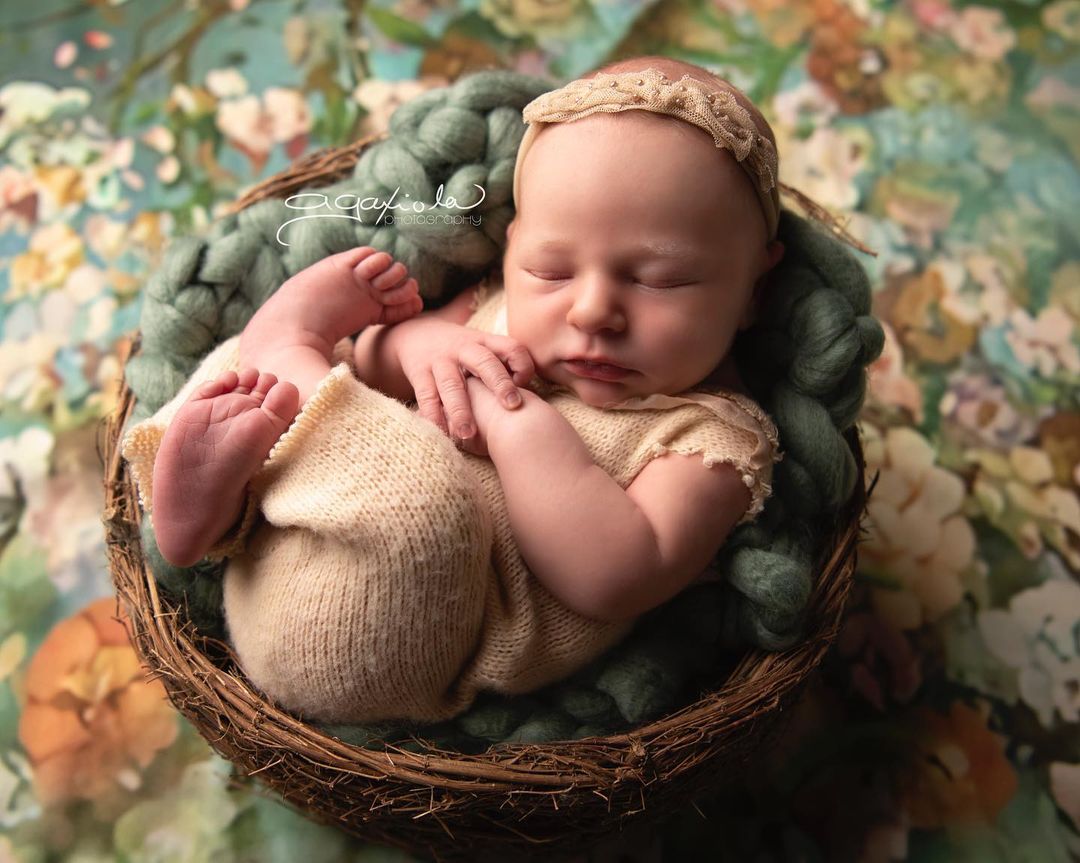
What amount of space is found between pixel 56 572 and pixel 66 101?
939 mm

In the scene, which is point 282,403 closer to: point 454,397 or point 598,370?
point 454,397

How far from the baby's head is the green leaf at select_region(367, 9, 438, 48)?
0.95 m

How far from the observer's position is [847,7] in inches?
78.7

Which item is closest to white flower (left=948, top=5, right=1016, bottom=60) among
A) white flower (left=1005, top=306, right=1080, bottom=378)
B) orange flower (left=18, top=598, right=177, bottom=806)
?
white flower (left=1005, top=306, right=1080, bottom=378)

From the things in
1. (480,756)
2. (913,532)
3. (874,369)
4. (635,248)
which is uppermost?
(635,248)

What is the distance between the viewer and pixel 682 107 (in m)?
1.05

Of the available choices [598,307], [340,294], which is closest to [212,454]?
[340,294]

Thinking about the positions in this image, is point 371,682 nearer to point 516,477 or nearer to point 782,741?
point 516,477

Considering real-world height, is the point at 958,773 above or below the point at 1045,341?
below

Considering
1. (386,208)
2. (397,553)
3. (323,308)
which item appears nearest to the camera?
(397,553)

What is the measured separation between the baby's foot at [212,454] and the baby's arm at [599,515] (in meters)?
0.24

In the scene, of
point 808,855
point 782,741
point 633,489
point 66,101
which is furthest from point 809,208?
point 66,101

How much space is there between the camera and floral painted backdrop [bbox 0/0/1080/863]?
4.37ft

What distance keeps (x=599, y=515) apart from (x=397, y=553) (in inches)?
8.2
